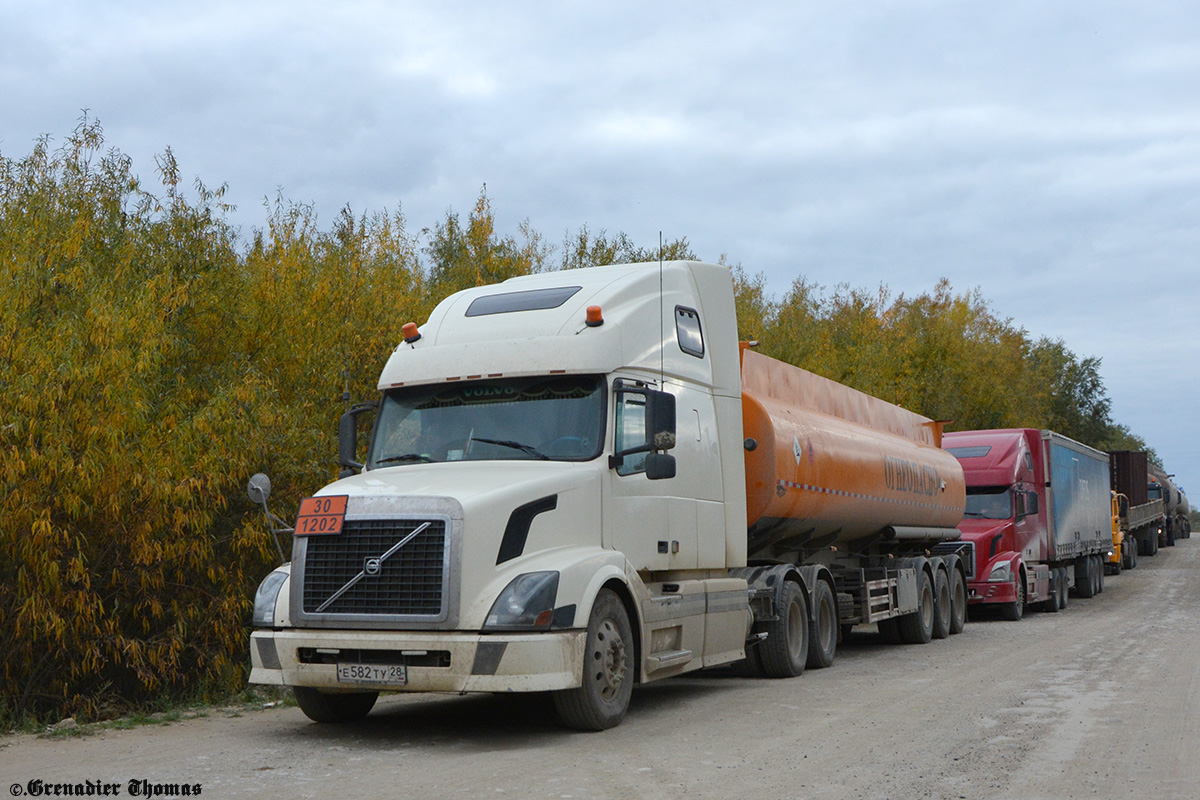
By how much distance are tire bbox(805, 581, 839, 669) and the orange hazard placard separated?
6757mm

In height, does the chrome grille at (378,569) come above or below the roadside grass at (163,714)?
above

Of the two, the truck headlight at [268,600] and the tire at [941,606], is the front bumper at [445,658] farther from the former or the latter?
the tire at [941,606]

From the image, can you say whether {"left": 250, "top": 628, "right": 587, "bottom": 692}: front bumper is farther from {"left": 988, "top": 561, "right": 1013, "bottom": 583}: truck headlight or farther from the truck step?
{"left": 988, "top": 561, "right": 1013, "bottom": 583}: truck headlight

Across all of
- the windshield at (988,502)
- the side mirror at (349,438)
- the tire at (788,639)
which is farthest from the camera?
the windshield at (988,502)

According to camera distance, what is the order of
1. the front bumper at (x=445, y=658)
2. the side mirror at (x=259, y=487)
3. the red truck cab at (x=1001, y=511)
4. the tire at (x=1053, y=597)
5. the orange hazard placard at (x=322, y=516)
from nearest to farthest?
the front bumper at (x=445, y=658), the orange hazard placard at (x=322, y=516), the side mirror at (x=259, y=487), the red truck cab at (x=1001, y=511), the tire at (x=1053, y=597)

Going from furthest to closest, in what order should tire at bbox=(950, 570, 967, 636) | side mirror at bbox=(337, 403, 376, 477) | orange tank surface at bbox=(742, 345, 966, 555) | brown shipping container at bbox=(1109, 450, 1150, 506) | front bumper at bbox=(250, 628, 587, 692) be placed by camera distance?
brown shipping container at bbox=(1109, 450, 1150, 506) → tire at bbox=(950, 570, 967, 636) → orange tank surface at bbox=(742, 345, 966, 555) → side mirror at bbox=(337, 403, 376, 477) → front bumper at bbox=(250, 628, 587, 692)

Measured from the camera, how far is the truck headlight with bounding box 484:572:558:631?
809 cm

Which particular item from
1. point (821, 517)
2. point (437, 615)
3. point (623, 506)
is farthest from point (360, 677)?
point (821, 517)

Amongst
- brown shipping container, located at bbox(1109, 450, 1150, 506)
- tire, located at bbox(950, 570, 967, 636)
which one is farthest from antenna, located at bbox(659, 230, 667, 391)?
brown shipping container, located at bbox(1109, 450, 1150, 506)

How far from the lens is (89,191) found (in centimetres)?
1379

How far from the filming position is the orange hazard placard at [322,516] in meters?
8.52

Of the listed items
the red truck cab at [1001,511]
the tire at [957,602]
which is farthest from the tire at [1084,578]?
the tire at [957,602]

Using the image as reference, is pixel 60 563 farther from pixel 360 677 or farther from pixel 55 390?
pixel 360 677

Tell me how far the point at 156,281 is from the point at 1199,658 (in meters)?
12.5
